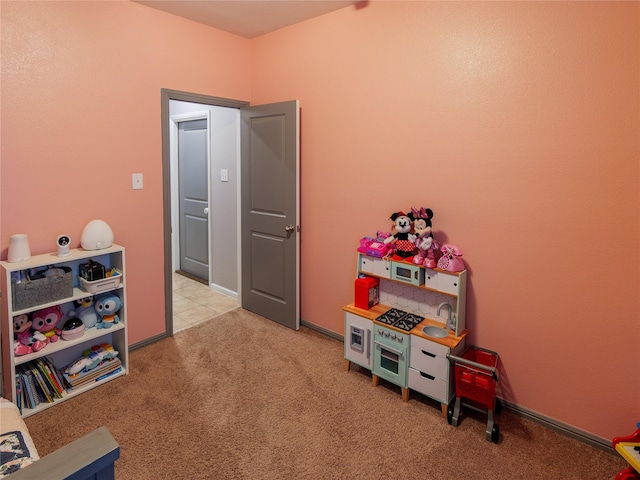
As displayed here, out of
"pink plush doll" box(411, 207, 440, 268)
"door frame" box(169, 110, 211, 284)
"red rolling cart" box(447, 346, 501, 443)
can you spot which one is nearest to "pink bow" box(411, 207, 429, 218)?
"pink plush doll" box(411, 207, 440, 268)

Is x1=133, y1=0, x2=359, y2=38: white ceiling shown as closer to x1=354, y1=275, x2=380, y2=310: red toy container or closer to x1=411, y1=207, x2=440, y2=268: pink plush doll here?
x1=411, y1=207, x2=440, y2=268: pink plush doll

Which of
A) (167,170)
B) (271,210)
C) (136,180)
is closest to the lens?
(136,180)

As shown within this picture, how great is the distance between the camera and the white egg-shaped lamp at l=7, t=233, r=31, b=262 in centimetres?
229

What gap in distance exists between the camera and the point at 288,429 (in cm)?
221

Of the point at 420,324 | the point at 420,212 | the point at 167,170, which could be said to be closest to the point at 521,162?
the point at 420,212

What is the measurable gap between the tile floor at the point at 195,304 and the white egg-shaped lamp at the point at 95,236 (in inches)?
44.3

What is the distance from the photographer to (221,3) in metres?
2.82

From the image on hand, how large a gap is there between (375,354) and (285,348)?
32.7 inches

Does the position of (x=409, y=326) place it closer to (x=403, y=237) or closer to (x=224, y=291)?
(x=403, y=237)

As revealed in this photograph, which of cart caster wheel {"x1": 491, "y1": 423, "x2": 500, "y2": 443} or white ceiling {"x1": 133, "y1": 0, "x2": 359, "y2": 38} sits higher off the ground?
white ceiling {"x1": 133, "y1": 0, "x2": 359, "y2": 38}

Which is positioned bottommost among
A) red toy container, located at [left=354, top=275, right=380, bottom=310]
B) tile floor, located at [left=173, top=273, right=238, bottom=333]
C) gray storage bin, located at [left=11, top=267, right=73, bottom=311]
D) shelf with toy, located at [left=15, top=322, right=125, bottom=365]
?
tile floor, located at [left=173, top=273, right=238, bottom=333]

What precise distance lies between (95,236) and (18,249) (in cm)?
40

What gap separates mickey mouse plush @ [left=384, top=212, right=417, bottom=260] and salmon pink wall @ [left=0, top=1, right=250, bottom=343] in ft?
5.92

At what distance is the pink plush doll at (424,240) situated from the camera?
2.44 meters
